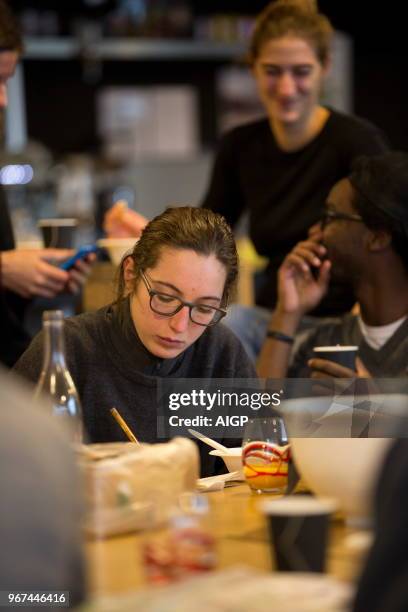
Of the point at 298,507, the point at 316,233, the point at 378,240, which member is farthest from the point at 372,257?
the point at 298,507

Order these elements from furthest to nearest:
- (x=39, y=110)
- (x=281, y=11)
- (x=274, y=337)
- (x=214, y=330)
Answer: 1. (x=39, y=110)
2. (x=281, y=11)
3. (x=274, y=337)
4. (x=214, y=330)

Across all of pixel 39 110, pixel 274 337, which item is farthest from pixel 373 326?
pixel 39 110

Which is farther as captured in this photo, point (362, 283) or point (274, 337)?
point (274, 337)

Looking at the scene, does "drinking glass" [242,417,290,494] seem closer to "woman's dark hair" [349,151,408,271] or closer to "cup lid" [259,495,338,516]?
"cup lid" [259,495,338,516]

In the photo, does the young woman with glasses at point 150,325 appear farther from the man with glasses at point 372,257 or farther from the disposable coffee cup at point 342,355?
the man with glasses at point 372,257

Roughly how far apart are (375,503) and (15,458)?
0.34m

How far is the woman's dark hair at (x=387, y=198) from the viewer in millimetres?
3059

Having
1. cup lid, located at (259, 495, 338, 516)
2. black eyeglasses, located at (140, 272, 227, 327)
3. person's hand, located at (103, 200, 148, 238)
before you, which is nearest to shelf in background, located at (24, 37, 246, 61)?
person's hand, located at (103, 200, 148, 238)

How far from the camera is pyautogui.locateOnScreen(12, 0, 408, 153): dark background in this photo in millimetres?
10461

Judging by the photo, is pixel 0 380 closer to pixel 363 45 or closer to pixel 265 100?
pixel 265 100

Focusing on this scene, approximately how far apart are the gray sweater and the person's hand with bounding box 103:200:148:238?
123 cm

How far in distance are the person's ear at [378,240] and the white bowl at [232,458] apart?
3.72 feet

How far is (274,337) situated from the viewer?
338cm

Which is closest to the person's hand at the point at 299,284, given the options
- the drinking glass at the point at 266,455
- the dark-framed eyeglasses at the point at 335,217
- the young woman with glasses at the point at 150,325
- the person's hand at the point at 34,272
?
the dark-framed eyeglasses at the point at 335,217
